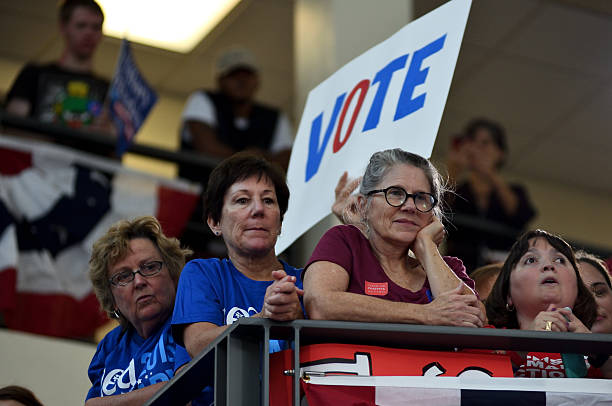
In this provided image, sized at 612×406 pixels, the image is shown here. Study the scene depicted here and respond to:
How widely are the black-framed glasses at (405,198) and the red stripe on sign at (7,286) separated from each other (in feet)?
9.73

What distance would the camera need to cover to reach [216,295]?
8.81 feet

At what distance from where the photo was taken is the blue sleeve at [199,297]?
A: 260cm

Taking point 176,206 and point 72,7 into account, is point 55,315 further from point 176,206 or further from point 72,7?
point 72,7

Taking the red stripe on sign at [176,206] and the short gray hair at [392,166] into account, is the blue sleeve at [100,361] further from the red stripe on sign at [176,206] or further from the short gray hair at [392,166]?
the red stripe on sign at [176,206]

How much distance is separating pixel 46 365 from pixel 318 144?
8.09 feet

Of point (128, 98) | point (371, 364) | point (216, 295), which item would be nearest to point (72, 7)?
point (128, 98)

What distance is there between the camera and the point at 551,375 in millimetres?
2672

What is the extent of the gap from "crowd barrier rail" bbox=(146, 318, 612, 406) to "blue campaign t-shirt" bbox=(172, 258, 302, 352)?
1.08 feet

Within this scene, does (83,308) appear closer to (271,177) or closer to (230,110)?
(230,110)

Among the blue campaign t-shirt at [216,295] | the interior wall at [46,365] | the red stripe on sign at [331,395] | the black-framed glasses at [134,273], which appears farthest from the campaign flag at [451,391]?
the interior wall at [46,365]

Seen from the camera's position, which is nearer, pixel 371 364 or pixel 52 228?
pixel 371 364

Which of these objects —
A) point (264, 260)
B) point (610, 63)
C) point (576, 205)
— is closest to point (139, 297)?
point (264, 260)

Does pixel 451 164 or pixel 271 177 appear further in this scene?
pixel 451 164

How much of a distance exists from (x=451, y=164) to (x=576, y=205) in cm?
429
